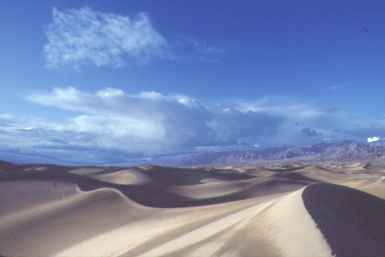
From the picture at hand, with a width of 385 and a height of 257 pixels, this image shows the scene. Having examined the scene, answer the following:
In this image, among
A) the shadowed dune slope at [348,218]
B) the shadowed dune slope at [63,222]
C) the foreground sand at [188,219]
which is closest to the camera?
the shadowed dune slope at [348,218]

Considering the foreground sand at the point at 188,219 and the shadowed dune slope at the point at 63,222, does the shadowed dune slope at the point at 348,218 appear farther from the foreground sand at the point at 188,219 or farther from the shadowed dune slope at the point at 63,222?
the shadowed dune slope at the point at 63,222

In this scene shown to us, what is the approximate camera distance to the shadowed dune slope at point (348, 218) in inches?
489

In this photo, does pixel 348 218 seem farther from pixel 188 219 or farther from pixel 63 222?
pixel 63 222

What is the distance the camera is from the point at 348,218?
16.1 m

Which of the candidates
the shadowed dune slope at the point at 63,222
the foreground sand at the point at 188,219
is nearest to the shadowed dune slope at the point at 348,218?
the foreground sand at the point at 188,219

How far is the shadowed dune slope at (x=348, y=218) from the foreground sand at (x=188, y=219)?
32mm

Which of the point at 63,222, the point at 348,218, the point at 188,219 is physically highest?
the point at 348,218

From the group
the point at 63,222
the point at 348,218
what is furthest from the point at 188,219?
the point at 348,218

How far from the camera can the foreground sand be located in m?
13.8

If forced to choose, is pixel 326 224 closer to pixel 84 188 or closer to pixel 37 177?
pixel 84 188

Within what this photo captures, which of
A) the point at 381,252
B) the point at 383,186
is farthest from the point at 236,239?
the point at 383,186

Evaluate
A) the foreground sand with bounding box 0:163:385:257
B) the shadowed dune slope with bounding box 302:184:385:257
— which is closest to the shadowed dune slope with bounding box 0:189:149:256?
the foreground sand with bounding box 0:163:385:257

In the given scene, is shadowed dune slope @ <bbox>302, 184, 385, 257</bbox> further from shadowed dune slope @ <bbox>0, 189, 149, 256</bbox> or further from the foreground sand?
shadowed dune slope @ <bbox>0, 189, 149, 256</bbox>

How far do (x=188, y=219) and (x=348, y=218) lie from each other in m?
10.5
